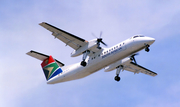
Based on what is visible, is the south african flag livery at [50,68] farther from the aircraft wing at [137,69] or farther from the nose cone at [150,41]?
the nose cone at [150,41]

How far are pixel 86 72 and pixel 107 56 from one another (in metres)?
2.70

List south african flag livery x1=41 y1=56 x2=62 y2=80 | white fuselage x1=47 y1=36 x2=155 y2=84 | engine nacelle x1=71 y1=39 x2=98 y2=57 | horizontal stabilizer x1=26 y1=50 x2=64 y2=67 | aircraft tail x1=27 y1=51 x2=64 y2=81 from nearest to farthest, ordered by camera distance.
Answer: white fuselage x1=47 y1=36 x2=155 y2=84, engine nacelle x1=71 y1=39 x2=98 y2=57, horizontal stabilizer x1=26 y1=50 x2=64 y2=67, aircraft tail x1=27 y1=51 x2=64 y2=81, south african flag livery x1=41 y1=56 x2=62 y2=80

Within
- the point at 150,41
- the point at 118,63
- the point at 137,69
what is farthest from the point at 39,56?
the point at 150,41

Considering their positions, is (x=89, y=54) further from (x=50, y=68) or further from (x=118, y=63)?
(x=50, y=68)

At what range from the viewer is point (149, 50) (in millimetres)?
21969

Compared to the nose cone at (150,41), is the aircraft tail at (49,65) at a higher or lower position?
higher

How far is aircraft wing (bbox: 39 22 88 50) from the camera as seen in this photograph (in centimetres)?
2262

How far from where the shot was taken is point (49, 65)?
27.1m

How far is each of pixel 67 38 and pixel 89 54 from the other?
2.33 meters

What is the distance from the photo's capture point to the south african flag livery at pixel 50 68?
85.9 feet

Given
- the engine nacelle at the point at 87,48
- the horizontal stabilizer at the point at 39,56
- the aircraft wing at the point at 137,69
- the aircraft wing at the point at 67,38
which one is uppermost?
the horizontal stabilizer at the point at 39,56

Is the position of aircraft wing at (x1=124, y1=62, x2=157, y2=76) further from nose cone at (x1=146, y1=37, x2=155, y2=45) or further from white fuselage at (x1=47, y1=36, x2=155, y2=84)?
nose cone at (x1=146, y1=37, x2=155, y2=45)

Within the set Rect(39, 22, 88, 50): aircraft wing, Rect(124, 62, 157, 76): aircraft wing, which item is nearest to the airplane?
Rect(39, 22, 88, 50): aircraft wing

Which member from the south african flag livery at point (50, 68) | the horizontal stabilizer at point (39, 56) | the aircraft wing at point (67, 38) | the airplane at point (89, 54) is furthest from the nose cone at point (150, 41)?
the horizontal stabilizer at point (39, 56)
